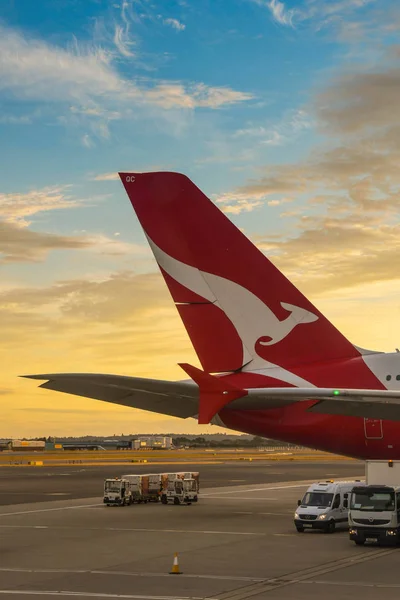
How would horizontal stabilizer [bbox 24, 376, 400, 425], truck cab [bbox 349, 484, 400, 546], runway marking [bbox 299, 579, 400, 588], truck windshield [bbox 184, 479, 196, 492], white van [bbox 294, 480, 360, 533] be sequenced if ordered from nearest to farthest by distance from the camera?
runway marking [bbox 299, 579, 400, 588] < horizontal stabilizer [bbox 24, 376, 400, 425] < truck cab [bbox 349, 484, 400, 546] < white van [bbox 294, 480, 360, 533] < truck windshield [bbox 184, 479, 196, 492]

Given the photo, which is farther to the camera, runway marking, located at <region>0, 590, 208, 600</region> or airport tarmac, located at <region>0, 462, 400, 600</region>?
airport tarmac, located at <region>0, 462, 400, 600</region>

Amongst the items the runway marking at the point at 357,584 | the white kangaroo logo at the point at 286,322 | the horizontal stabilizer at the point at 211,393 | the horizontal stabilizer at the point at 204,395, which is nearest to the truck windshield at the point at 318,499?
the horizontal stabilizer at the point at 204,395

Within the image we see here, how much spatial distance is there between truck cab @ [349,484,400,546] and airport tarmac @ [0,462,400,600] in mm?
576

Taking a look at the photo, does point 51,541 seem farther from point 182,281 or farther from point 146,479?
point 146,479

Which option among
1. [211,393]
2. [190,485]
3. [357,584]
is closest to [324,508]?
[211,393]

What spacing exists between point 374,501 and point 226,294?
11.5 m

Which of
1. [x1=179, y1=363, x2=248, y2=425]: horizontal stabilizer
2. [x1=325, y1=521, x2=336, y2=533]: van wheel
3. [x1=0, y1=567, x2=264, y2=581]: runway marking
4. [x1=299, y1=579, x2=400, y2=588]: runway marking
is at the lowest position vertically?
[x1=299, y1=579, x2=400, y2=588]: runway marking

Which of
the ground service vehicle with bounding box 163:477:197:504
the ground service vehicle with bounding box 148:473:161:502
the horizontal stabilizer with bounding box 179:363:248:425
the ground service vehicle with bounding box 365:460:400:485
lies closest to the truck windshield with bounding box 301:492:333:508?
the ground service vehicle with bounding box 365:460:400:485

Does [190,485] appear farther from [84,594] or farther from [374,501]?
[84,594]

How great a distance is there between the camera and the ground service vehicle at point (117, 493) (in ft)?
178

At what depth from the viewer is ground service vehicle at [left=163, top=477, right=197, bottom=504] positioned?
182 ft

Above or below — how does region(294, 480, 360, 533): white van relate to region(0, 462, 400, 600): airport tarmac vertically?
above

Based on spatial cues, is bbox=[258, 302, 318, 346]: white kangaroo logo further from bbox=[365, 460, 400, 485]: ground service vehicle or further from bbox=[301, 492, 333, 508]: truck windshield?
bbox=[301, 492, 333, 508]: truck windshield

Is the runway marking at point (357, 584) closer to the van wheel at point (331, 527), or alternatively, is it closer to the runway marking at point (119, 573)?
the runway marking at point (119, 573)
